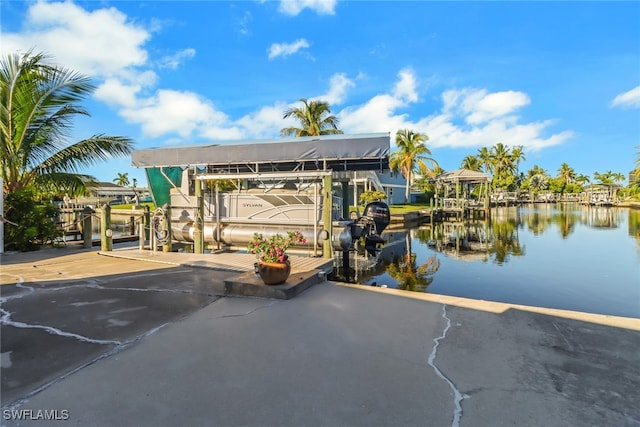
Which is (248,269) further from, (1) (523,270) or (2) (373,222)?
(1) (523,270)

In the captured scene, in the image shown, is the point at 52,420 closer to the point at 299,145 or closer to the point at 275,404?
the point at 275,404

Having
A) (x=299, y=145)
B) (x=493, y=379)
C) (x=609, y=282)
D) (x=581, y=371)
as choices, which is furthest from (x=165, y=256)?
(x=609, y=282)

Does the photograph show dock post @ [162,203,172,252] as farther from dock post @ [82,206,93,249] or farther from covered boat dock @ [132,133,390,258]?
dock post @ [82,206,93,249]

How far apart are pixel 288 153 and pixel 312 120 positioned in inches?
791

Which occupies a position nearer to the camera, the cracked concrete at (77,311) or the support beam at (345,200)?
the cracked concrete at (77,311)

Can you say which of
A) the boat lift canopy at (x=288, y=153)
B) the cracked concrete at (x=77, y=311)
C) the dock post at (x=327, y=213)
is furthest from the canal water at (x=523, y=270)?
the cracked concrete at (x=77, y=311)

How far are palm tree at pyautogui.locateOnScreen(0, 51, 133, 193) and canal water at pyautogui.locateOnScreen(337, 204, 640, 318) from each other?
8.00 metres

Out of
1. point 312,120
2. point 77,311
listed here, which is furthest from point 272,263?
point 312,120

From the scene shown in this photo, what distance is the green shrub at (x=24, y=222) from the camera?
7742mm

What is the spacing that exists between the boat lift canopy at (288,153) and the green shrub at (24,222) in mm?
2603

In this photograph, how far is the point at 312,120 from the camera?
26328mm

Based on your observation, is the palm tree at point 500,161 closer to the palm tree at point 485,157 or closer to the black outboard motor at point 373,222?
the palm tree at point 485,157

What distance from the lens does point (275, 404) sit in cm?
202

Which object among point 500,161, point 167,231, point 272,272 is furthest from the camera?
point 500,161
